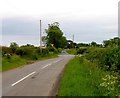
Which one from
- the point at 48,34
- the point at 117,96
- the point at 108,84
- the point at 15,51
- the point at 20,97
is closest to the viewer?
the point at 117,96

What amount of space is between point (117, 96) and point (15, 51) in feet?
164

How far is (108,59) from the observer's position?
2564 centimetres

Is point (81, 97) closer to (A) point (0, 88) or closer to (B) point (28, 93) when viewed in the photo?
(B) point (28, 93)

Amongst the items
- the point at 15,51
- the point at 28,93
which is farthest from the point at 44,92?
the point at 15,51

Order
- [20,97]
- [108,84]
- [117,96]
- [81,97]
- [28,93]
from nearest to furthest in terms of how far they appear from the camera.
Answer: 1. [117,96]
2. [108,84]
3. [81,97]
4. [20,97]
5. [28,93]

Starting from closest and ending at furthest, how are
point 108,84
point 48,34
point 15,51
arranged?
point 108,84, point 15,51, point 48,34

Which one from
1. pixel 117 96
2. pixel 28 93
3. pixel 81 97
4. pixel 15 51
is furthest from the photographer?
pixel 15 51

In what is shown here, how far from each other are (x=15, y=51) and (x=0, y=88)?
41.8m

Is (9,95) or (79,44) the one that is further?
(79,44)

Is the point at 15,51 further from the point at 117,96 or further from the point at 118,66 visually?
the point at 117,96

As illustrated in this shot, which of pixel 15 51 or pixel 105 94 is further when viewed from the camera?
pixel 15 51

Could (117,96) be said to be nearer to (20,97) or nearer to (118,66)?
(20,97)

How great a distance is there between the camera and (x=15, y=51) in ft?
199

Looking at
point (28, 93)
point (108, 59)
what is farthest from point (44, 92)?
point (108, 59)
